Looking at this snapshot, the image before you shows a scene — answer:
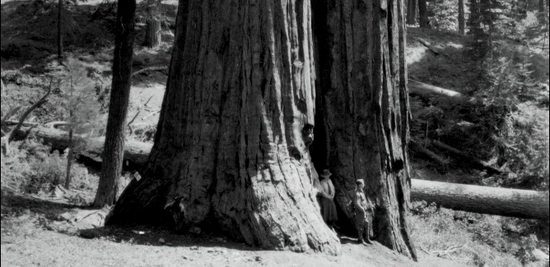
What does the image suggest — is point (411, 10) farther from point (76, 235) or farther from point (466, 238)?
point (76, 235)

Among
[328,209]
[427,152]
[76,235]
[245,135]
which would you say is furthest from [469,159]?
[76,235]

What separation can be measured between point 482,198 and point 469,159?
121 inches

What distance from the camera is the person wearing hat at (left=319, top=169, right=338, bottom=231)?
30.4ft

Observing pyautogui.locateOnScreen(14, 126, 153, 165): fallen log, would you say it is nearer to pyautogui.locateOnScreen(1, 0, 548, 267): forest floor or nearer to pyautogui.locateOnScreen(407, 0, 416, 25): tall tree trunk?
pyautogui.locateOnScreen(1, 0, 548, 267): forest floor

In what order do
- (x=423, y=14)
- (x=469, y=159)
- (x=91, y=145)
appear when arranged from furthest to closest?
1. (x=423, y=14)
2. (x=469, y=159)
3. (x=91, y=145)

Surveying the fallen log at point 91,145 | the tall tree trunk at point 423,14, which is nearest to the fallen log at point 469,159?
the fallen log at point 91,145

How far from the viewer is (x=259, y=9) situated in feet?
28.0

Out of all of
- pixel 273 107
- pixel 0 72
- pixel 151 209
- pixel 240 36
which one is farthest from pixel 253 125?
pixel 0 72

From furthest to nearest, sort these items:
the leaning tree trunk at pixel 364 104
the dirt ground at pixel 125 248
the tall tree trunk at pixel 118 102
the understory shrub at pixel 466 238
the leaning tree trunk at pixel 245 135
→ the understory shrub at pixel 466 238
the tall tree trunk at pixel 118 102
the leaning tree trunk at pixel 364 104
the leaning tree trunk at pixel 245 135
the dirt ground at pixel 125 248

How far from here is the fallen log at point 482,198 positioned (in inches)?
588

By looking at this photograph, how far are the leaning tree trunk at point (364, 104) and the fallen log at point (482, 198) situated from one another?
20.2 ft

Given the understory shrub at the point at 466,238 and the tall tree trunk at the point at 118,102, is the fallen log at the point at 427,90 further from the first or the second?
the tall tree trunk at the point at 118,102

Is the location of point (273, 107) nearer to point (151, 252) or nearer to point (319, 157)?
point (319, 157)

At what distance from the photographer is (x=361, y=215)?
9.59 meters
